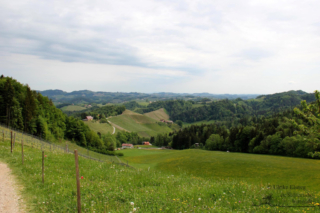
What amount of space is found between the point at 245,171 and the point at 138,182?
30215 millimetres

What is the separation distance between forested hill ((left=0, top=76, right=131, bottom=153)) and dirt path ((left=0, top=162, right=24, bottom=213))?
55097mm

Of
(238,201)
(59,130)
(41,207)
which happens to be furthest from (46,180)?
(59,130)

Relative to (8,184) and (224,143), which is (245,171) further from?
(224,143)

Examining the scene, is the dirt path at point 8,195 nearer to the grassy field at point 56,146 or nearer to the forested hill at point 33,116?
the grassy field at point 56,146

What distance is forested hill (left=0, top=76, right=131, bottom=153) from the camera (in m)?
56.1

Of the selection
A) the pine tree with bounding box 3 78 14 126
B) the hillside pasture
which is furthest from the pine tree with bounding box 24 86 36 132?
the hillside pasture

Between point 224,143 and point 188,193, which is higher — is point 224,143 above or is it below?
below

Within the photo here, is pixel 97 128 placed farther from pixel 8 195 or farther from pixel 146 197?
pixel 146 197

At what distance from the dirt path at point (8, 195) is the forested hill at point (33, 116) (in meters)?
55.1

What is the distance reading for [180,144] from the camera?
372ft

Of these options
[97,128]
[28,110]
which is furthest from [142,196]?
[97,128]

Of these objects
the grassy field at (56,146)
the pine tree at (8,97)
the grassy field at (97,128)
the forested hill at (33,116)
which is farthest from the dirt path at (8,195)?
the grassy field at (97,128)

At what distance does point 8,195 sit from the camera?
31.3ft

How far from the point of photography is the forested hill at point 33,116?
184ft
